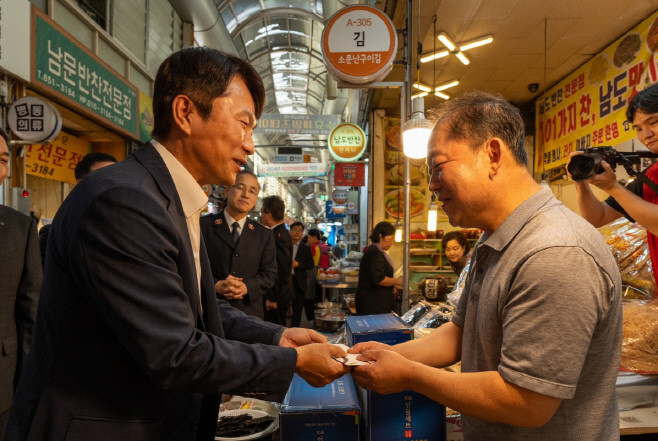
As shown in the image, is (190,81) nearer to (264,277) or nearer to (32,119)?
(264,277)

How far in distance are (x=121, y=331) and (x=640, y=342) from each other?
2335 mm

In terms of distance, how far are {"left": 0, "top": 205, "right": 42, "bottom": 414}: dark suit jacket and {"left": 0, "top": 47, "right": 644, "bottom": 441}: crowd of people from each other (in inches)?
58.8

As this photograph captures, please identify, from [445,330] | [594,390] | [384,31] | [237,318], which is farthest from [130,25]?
[594,390]

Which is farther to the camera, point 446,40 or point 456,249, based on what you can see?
point 446,40

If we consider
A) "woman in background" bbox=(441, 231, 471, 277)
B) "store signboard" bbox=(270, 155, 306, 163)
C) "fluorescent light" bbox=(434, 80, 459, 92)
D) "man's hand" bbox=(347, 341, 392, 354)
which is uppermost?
"fluorescent light" bbox=(434, 80, 459, 92)

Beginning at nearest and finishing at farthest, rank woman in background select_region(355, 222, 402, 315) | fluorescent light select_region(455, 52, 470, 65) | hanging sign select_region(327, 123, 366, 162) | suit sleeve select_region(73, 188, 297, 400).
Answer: suit sleeve select_region(73, 188, 297, 400)
woman in background select_region(355, 222, 402, 315)
fluorescent light select_region(455, 52, 470, 65)
hanging sign select_region(327, 123, 366, 162)

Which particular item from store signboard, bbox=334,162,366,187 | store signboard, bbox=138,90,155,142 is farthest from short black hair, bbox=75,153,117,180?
store signboard, bbox=334,162,366,187

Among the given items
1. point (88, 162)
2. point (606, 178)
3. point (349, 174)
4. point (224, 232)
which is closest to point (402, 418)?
point (606, 178)

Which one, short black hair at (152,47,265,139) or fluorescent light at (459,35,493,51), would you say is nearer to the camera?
short black hair at (152,47,265,139)

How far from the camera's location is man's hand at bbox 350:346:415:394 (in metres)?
1.27

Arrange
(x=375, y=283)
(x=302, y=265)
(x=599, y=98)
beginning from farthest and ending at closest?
(x=302, y=265) < (x=599, y=98) < (x=375, y=283)

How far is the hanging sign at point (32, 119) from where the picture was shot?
13.0 ft

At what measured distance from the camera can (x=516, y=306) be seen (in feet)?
3.44

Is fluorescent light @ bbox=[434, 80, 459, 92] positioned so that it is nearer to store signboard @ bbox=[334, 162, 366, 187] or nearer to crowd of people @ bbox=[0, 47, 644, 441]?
store signboard @ bbox=[334, 162, 366, 187]
